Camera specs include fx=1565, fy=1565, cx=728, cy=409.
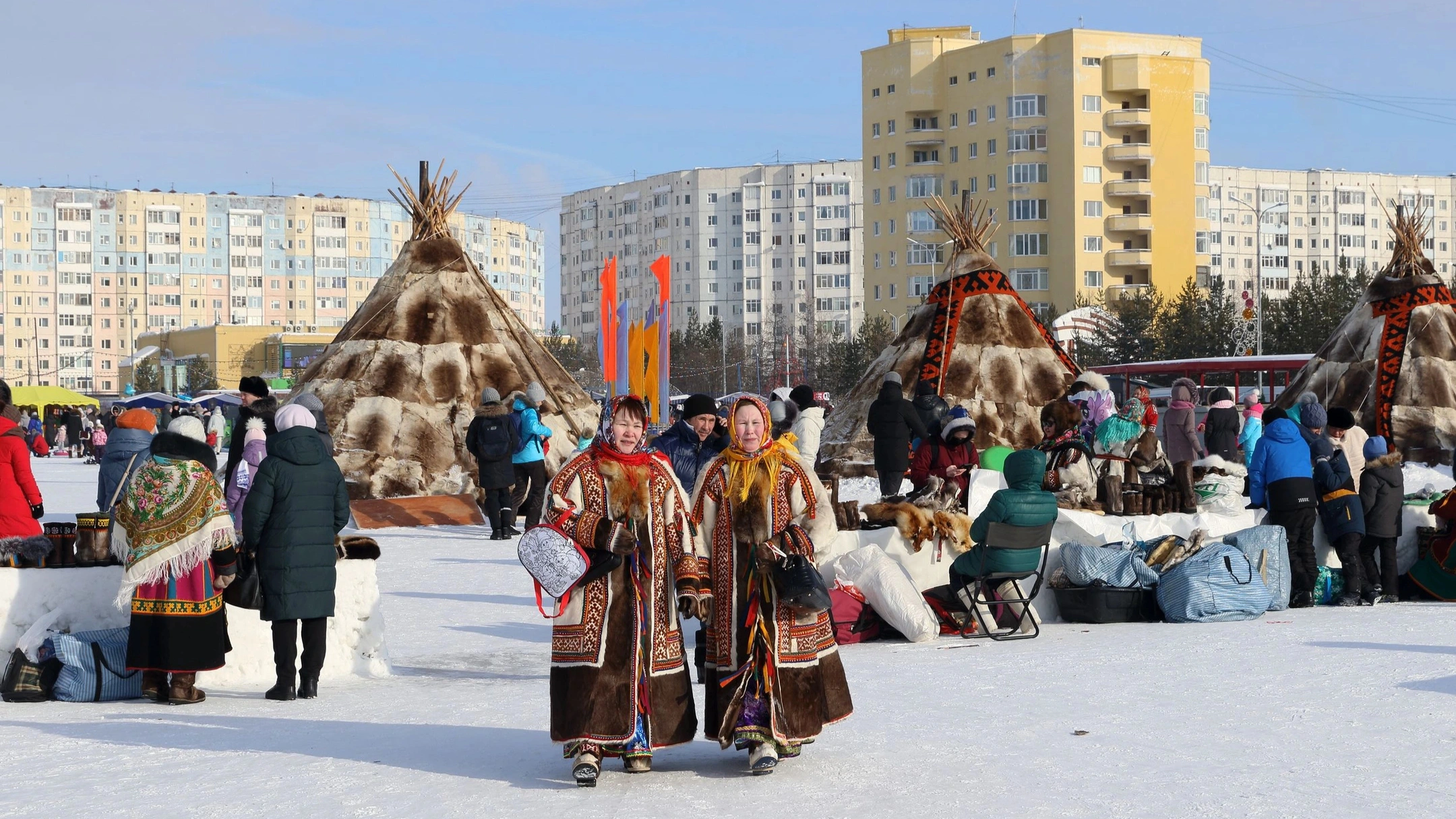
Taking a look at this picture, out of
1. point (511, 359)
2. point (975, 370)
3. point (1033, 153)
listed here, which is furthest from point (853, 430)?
point (1033, 153)

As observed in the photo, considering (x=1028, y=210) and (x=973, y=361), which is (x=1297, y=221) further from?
(x=973, y=361)

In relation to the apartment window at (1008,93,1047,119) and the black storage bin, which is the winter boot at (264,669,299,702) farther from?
the apartment window at (1008,93,1047,119)

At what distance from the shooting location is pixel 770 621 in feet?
18.9

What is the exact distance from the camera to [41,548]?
800 centimetres

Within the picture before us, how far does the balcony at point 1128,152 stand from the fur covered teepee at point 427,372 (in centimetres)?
5696

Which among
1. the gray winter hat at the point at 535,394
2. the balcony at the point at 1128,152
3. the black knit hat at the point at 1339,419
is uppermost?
the balcony at the point at 1128,152

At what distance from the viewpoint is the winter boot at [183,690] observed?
7.57 meters

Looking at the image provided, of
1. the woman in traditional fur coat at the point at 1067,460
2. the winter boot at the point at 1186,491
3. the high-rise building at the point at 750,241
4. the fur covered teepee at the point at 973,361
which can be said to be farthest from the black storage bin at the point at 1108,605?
the high-rise building at the point at 750,241

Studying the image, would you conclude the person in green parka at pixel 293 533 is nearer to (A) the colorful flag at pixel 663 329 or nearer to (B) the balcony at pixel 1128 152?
(A) the colorful flag at pixel 663 329

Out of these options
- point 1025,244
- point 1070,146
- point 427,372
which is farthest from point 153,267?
point 427,372

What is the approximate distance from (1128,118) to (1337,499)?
65694 mm

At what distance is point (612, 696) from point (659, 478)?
82 cm

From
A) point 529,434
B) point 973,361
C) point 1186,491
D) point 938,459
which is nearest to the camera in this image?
point 1186,491

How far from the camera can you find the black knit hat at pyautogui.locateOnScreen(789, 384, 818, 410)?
1212cm
